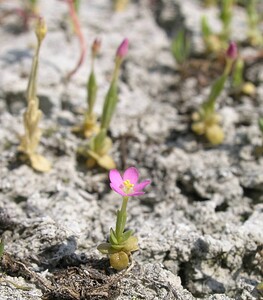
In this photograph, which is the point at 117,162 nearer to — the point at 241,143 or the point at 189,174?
the point at 189,174

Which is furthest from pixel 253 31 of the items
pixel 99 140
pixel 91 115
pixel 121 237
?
pixel 121 237

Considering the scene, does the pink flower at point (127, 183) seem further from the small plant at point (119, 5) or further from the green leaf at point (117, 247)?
the small plant at point (119, 5)

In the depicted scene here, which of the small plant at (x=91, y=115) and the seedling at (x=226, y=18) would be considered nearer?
the small plant at (x=91, y=115)

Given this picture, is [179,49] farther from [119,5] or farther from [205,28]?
[119,5]

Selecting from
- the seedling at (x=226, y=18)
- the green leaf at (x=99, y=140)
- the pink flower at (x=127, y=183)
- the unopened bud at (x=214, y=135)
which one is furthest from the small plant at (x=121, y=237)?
the seedling at (x=226, y=18)

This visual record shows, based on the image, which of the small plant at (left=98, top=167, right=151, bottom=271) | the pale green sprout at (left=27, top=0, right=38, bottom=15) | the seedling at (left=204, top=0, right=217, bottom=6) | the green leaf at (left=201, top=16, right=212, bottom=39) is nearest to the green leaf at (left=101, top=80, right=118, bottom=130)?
the small plant at (left=98, top=167, right=151, bottom=271)
